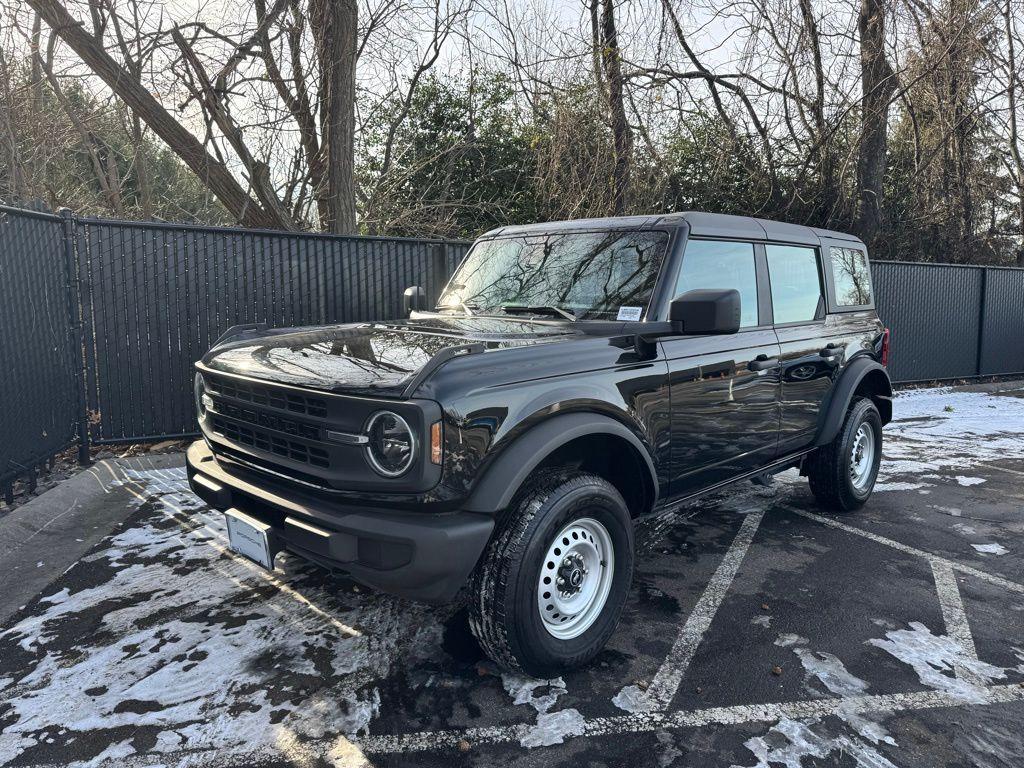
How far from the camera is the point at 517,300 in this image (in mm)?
3945

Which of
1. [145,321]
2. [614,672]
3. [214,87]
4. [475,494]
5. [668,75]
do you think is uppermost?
[668,75]

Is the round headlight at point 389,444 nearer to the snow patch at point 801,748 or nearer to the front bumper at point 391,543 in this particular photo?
the front bumper at point 391,543

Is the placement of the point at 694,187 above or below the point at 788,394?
above

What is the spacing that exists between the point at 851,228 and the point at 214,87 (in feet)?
38.4

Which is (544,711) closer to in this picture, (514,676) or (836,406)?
(514,676)

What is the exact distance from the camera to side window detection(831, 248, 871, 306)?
504 centimetres

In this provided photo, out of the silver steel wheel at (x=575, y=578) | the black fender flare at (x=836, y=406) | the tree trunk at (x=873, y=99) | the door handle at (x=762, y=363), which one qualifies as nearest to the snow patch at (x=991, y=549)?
the black fender flare at (x=836, y=406)

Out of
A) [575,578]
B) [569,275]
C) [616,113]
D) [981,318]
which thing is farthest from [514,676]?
[981,318]

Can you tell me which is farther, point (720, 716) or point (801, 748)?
point (720, 716)

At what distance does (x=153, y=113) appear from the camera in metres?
8.93

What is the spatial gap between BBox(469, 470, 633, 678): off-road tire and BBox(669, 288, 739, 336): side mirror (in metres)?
0.85

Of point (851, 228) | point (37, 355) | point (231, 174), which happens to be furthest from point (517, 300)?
point (851, 228)

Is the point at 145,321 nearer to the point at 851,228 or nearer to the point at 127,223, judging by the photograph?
the point at 127,223

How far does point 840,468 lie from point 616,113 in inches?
317
